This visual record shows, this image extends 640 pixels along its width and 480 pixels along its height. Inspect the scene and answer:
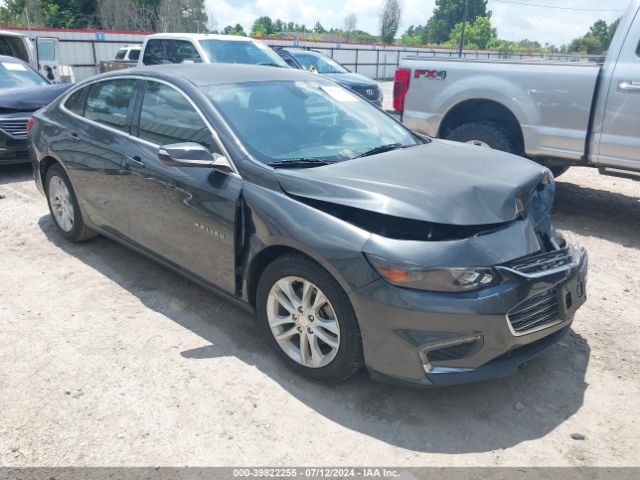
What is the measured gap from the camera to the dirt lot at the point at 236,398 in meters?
2.72

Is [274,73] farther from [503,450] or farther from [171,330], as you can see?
[503,450]

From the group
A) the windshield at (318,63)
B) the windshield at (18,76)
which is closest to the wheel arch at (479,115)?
the windshield at (18,76)

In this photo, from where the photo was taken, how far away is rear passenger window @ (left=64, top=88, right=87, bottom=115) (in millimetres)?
4852

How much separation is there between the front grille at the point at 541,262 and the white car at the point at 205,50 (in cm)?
746

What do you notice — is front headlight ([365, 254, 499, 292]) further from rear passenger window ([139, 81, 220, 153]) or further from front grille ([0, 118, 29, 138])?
front grille ([0, 118, 29, 138])

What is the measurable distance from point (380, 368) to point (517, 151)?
168 inches

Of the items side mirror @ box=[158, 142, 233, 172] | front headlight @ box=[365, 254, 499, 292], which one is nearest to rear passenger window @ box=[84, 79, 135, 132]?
side mirror @ box=[158, 142, 233, 172]

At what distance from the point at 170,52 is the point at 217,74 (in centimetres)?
662

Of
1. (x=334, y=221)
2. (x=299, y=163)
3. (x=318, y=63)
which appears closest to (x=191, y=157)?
(x=299, y=163)

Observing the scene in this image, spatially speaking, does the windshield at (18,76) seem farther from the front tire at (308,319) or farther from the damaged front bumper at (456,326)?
the damaged front bumper at (456,326)

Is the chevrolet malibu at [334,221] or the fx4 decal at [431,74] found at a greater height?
the fx4 decal at [431,74]

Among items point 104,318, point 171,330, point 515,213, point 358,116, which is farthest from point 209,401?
point 358,116

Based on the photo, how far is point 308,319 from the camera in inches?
122

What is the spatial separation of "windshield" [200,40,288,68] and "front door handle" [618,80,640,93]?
5824 mm
